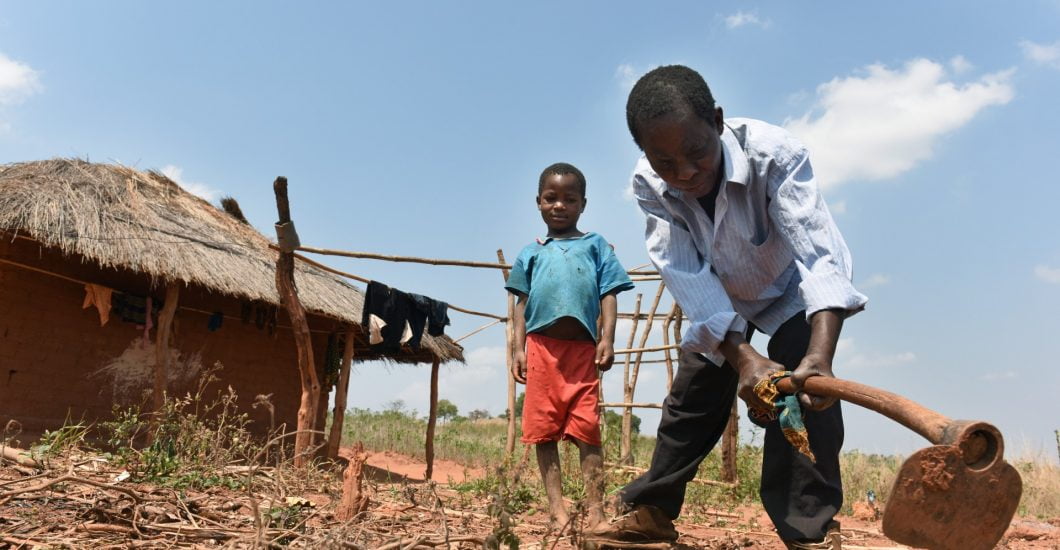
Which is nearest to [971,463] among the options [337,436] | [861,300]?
[861,300]

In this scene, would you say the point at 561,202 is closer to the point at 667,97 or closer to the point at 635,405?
the point at 667,97

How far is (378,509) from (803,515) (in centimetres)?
166

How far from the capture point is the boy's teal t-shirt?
350cm

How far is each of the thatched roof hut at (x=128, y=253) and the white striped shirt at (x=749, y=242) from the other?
6.42 metres

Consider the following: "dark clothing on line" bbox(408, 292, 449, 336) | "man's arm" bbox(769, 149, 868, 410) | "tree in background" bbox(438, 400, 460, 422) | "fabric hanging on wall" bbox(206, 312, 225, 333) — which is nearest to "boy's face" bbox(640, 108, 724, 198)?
"man's arm" bbox(769, 149, 868, 410)

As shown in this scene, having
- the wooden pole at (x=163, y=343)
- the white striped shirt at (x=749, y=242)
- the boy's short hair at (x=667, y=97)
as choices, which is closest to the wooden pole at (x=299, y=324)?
the wooden pole at (x=163, y=343)

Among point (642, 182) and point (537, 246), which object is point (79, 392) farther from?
point (642, 182)

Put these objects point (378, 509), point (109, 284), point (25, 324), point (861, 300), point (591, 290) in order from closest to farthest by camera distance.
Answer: point (861, 300) → point (378, 509) → point (591, 290) → point (25, 324) → point (109, 284)

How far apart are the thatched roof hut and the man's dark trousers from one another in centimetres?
636

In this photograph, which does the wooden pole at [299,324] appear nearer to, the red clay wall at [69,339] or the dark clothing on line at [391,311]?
the dark clothing on line at [391,311]

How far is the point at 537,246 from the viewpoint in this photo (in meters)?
3.84

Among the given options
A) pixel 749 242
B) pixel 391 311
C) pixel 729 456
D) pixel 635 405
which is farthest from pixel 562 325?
pixel 635 405

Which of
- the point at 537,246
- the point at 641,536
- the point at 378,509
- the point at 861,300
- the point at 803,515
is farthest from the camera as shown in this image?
the point at 537,246

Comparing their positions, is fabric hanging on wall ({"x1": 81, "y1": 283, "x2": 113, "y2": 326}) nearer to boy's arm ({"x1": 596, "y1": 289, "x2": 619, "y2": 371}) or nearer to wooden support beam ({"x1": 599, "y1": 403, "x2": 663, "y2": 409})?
wooden support beam ({"x1": 599, "y1": 403, "x2": 663, "y2": 409})
